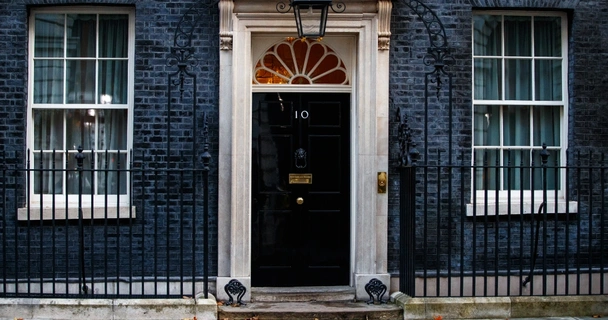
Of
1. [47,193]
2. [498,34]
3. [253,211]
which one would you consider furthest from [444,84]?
[47,193]

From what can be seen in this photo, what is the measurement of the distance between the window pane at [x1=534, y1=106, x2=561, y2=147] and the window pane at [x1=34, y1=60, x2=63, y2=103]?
562 centimetres

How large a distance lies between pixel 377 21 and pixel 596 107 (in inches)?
111

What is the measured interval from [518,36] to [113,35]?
479cm

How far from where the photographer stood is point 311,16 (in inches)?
339

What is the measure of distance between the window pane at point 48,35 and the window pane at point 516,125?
17.4 feet

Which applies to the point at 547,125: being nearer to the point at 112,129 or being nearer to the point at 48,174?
the point at 112,129

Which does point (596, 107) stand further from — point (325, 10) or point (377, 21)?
point (325, 10)

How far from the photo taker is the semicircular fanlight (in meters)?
9.42

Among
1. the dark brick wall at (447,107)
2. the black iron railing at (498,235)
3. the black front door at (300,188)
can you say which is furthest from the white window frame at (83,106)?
the black iron railing at (498,235)

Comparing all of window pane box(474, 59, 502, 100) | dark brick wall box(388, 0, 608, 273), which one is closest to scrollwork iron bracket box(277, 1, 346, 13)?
dark brick wall box(388, 0, 608, 273)

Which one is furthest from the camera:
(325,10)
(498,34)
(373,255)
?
(498,34)

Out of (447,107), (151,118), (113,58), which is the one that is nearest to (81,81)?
(113,58)

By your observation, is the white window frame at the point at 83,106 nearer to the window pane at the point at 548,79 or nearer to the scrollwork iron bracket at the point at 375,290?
the scrollwork iron bracket at the point at 375,290

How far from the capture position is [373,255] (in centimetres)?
909
